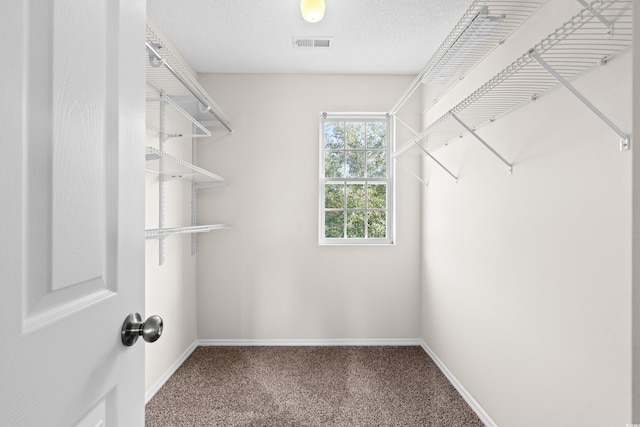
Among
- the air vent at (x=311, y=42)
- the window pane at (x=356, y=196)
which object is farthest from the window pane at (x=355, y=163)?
the air vent at (x=311, y=42)

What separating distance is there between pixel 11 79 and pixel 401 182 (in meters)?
3.11

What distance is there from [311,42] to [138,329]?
8.03ft

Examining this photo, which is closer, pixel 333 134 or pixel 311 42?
pixel 311 42

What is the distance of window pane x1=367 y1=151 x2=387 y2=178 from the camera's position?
3.44m

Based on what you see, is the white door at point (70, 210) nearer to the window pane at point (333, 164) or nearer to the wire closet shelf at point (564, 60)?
the wire closet shelf at point (564, 60)

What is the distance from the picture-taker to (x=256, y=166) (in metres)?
3.28

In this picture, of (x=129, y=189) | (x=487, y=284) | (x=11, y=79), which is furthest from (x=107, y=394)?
(x=487, y=284)

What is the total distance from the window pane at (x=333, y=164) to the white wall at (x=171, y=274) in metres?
1.24

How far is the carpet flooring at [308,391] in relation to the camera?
213 cm

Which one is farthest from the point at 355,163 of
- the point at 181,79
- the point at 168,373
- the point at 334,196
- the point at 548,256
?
the point at 168,373

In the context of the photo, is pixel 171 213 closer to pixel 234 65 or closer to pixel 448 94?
pixel 234 65

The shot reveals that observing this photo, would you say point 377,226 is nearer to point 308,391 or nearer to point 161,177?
point 308,391

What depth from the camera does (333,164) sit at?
3.42 meters

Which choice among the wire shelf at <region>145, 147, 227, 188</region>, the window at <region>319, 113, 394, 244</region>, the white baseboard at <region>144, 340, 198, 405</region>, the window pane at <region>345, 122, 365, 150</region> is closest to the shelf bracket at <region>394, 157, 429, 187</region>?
the window at <region>319, 113, 394, 244</region>
